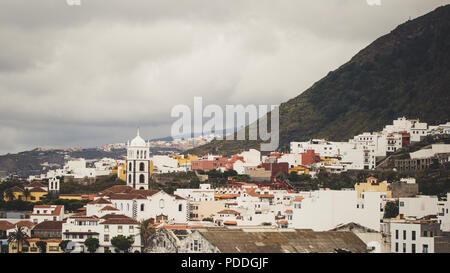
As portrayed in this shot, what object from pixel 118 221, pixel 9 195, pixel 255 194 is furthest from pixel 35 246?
pixel 255 194

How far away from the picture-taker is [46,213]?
29.5m

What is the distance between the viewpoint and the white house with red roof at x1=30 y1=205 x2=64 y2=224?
29094 millimetres

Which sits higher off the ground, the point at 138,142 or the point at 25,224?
the point at 138,142

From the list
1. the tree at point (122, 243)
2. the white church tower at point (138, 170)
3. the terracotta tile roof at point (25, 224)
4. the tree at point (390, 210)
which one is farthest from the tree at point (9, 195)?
the tree at point (390, 210)

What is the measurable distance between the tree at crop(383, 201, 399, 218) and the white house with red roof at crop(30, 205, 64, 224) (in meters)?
12.3

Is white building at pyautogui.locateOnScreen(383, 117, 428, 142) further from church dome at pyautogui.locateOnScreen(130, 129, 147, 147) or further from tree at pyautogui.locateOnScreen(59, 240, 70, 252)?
tree at pyautogui.locateOnScreen(59, 240, 70, 252)

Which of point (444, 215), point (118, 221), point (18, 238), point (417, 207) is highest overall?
point (417, 207)

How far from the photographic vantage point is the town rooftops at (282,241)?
18188 mm

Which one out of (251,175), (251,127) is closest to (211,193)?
(251,175)

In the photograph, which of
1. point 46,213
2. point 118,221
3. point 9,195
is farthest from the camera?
point 9,195

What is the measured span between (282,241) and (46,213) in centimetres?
1338

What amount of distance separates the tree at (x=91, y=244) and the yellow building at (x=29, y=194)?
10.6 metres

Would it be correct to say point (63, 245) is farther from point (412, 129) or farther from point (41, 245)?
point (412, 129)

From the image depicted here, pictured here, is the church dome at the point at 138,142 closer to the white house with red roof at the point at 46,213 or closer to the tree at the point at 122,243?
the white house with red roof at the point at 46,213
